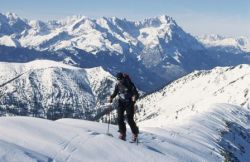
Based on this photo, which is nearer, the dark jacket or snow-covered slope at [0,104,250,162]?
snow-covered slope at [0,104,250,162]

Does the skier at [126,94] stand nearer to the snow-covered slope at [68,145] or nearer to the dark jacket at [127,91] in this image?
the dark jacket at [127,91]

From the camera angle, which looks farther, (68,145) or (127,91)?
(127,91)

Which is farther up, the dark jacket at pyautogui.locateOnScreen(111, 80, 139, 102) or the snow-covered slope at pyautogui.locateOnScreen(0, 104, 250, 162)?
the dark jacket at pyautogui.locateOnScreen(111, 80, 139, 102)

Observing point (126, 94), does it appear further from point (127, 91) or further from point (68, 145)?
point (68, 145)

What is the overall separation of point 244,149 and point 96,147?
135 ft

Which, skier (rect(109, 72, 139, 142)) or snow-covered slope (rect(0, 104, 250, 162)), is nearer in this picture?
snow-covered slope (rect(0, 104, 250, 162))

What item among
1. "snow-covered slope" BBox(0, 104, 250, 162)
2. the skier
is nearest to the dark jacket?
the skier

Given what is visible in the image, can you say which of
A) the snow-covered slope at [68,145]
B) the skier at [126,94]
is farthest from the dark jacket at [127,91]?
the snow-covered slope at [68,145]

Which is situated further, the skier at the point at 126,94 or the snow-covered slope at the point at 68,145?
the skier at the point at 126,94

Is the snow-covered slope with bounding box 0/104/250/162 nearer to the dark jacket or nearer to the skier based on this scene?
the skier

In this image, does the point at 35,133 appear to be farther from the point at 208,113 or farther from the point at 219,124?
the point at 208,113

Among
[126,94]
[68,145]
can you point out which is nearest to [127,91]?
[126,94]

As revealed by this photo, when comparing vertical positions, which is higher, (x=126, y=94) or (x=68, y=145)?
(x=126, y=94)

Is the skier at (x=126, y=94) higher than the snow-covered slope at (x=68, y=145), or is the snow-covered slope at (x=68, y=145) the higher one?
the skier at (x=126, y=94)
